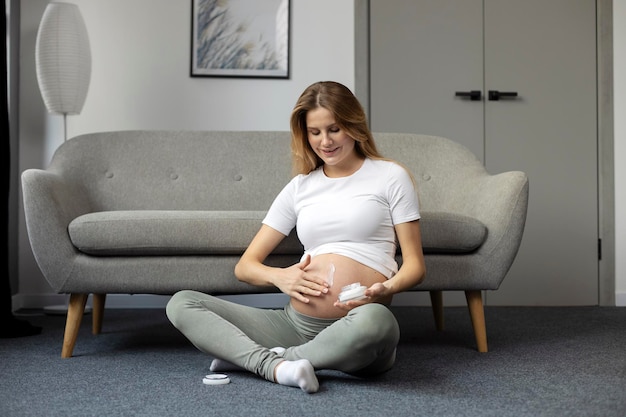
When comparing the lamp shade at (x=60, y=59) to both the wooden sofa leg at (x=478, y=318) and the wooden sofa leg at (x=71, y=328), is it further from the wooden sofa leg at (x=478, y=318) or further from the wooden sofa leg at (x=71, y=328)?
the wooden sofa leg at (x=478, y=318)

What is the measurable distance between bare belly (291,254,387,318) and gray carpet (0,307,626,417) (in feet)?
0.59

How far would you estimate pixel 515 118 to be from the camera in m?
4.10

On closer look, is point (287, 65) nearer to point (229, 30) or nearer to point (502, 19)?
point (229, 30)

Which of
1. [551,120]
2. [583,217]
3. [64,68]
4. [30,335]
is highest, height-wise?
[64,68]

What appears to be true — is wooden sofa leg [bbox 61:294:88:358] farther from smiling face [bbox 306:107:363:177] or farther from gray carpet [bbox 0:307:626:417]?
smiling face [bbox 306:107:363:177]

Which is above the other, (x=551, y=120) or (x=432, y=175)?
(x=551, y=120)

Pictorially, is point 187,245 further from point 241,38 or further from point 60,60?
point 241,38

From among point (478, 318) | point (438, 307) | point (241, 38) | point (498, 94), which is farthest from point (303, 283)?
point (498, 94)

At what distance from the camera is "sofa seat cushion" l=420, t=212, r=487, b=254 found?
96.3 inches

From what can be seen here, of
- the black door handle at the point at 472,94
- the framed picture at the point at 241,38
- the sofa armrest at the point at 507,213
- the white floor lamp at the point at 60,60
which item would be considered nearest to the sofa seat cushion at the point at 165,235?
the sofa armrest at the point at 507,213

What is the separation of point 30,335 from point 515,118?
273 cm

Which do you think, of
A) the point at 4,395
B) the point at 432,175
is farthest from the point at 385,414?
the point at 432,175

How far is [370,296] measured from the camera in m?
1.87

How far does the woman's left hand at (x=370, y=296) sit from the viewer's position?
1.86 metres
